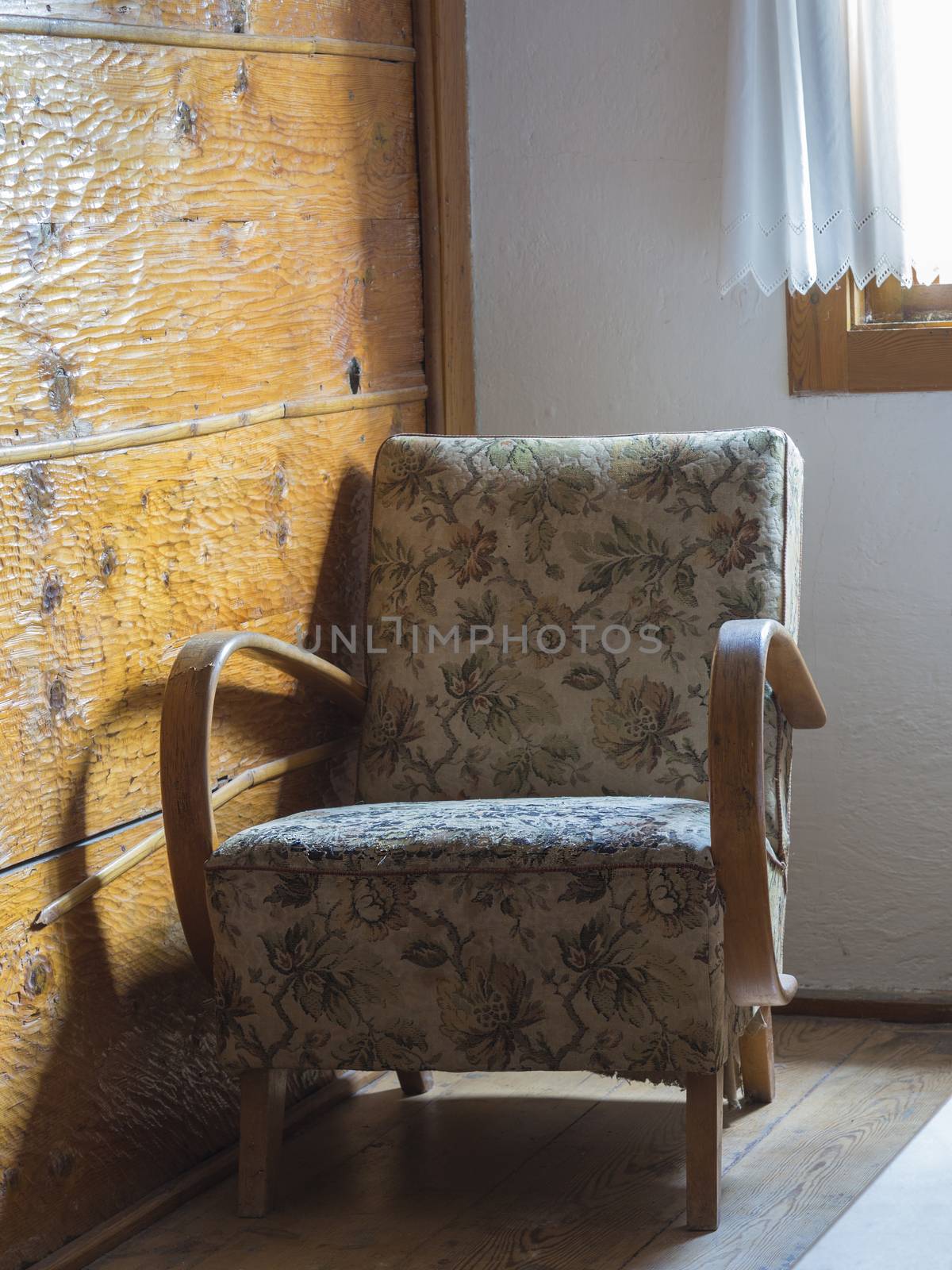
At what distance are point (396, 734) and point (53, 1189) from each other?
71 centimetres

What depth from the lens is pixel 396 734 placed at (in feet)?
6.63

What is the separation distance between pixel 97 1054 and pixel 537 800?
1.97 ft

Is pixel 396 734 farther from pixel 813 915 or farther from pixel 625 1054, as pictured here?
pixel 813 915

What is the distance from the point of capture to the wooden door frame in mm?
2355

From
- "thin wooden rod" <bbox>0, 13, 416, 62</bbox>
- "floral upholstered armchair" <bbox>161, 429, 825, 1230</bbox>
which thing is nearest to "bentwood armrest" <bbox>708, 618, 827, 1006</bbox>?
"floral upholstered armchair" <bbox>161, 429, 825, 1230</bbox>

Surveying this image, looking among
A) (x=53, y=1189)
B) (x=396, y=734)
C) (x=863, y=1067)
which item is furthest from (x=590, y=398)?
(x=53, y=1189)

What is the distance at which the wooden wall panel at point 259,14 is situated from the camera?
66.5 inches

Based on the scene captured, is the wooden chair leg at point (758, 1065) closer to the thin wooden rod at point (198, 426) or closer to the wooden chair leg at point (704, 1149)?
the wooden chair leg at point (704, 1149)

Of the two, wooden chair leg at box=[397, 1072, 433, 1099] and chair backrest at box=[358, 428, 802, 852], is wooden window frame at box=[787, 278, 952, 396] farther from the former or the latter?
wooden chair leg at box=[397, 1072, 433, 1099]

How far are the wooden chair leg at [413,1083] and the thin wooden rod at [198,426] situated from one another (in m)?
0.94

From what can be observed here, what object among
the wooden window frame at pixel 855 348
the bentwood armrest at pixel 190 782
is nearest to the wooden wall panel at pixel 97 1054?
the bentwood armrest at pixel 190 782

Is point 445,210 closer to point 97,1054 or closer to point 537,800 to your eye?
point 537,800

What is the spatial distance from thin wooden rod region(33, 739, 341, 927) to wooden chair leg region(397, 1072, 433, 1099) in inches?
18.2

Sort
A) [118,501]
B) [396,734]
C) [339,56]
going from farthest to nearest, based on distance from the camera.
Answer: [339,56]
[396,734]
[118,501]
